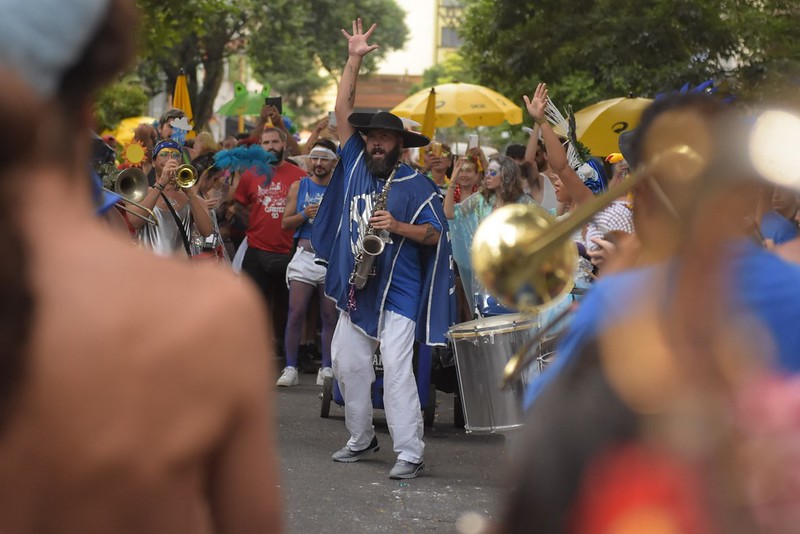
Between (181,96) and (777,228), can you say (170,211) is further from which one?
(181,96)

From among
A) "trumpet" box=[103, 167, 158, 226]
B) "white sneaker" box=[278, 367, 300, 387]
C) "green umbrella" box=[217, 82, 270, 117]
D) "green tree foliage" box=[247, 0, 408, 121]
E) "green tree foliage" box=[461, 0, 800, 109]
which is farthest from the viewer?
"green tree foliage" box=[247, 0, 408, 121]

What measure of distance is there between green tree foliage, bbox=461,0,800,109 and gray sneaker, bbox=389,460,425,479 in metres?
8.40

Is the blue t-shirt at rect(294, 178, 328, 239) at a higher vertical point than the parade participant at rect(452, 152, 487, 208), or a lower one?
lower

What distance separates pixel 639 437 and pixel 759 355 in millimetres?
291

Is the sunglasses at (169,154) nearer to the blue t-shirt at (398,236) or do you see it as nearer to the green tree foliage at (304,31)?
the blue t-shirt at (398,236)

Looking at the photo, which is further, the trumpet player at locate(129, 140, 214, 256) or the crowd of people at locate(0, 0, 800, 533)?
the trumpet player at locate(129, 140, 214, 256)

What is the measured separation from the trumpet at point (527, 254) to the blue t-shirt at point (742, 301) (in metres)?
0.11

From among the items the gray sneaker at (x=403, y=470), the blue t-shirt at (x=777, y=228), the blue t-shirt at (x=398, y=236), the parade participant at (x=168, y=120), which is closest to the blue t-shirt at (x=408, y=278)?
the blue t-shirt at (x=398, y=236)

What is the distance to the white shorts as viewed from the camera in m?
11.0

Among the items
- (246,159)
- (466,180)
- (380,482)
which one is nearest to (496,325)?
(380,482)

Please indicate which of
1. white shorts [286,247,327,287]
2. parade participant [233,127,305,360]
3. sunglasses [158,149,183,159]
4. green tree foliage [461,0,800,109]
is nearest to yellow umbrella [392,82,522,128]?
green tree foliage [461,0,800,109]

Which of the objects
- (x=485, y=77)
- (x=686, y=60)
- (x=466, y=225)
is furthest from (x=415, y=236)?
(x=485, y=77)

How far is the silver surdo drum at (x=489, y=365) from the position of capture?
741 centimetres

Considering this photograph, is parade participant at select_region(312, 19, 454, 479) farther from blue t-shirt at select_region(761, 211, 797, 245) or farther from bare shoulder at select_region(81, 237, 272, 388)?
bare shoulder at select_region(81, 237, 272, 388)
